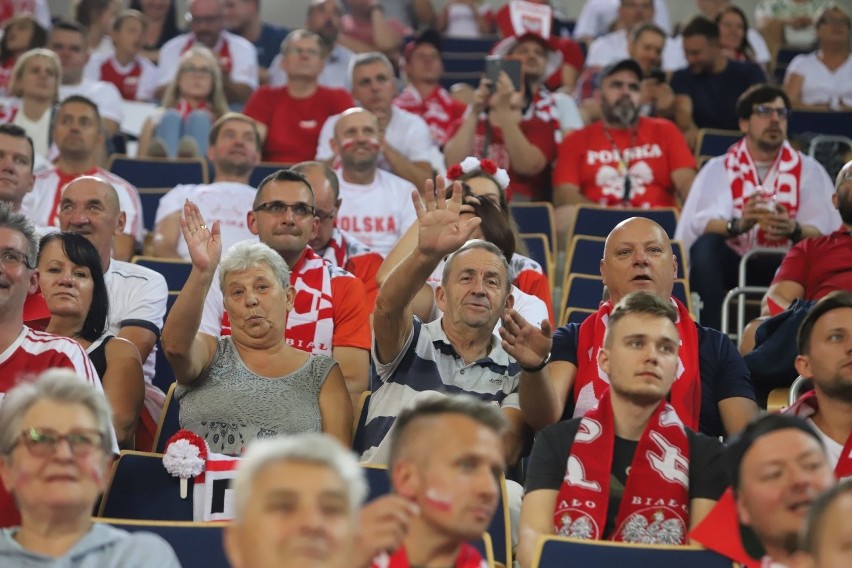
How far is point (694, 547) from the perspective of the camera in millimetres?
2816

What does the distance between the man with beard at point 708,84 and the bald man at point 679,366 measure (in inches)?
141

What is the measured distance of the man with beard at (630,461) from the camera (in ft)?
10.5

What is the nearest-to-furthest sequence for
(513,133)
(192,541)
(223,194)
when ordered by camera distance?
(192,541)
(223,194)
(513,133)

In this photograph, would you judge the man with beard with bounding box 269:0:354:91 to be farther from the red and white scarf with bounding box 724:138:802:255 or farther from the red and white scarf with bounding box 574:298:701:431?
the red and white scarf with bounding box 574:298:701:431

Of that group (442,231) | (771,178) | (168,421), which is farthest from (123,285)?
(771,178)

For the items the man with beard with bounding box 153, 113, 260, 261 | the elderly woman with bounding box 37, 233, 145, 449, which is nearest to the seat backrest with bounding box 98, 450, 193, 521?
the elderly woman with bounding box 37, 233, 145, 449

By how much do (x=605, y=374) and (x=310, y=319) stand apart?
1113 mm

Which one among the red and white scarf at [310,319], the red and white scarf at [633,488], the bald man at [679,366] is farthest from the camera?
the red and white scarf at [310,319]

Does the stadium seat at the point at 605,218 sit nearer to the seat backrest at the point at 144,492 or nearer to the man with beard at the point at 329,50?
the seat backrest at the point at 144,492

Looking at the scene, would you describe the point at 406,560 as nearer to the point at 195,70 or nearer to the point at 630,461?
the point at 630,461

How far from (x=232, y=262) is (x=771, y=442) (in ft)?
5.97

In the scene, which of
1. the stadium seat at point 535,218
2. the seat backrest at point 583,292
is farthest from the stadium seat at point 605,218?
the seat backrest at point 583,292

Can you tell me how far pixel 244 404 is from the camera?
148 inches

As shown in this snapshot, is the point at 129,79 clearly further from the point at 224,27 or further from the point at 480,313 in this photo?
the point at 480,313
